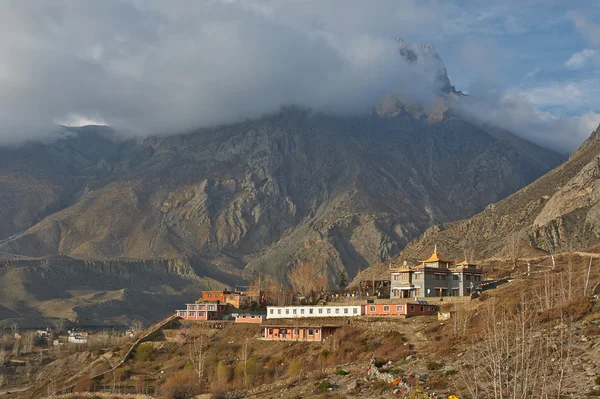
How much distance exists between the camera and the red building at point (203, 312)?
11712 centimetres

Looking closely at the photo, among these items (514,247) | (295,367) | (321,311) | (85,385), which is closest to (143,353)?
(85,385)

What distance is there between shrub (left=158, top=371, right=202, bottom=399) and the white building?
67.2 feet

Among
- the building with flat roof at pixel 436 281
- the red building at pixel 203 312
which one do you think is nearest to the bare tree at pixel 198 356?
the red building at pixel 203 312

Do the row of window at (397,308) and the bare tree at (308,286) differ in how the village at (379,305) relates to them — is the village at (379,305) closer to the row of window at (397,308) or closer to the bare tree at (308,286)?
the row of window at (397,308)

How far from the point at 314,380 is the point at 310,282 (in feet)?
275

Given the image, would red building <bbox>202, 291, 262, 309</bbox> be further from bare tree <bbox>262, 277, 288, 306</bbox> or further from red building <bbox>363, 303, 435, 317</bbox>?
red building <bbox>363, 303, 435, 317</bbox>

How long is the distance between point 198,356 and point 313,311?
1754 centimetres

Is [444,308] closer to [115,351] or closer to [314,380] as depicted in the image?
[314,380]

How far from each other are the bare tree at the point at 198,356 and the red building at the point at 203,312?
1528cm

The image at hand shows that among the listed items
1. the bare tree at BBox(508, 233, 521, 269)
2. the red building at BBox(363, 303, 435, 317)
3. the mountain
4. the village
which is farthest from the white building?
the mountain

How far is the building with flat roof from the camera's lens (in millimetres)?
98500

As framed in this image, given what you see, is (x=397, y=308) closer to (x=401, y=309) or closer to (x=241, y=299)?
(x=401, y=309)

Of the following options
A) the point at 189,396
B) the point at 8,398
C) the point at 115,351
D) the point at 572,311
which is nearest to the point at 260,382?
the point at 189,396

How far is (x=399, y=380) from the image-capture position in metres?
51.8
